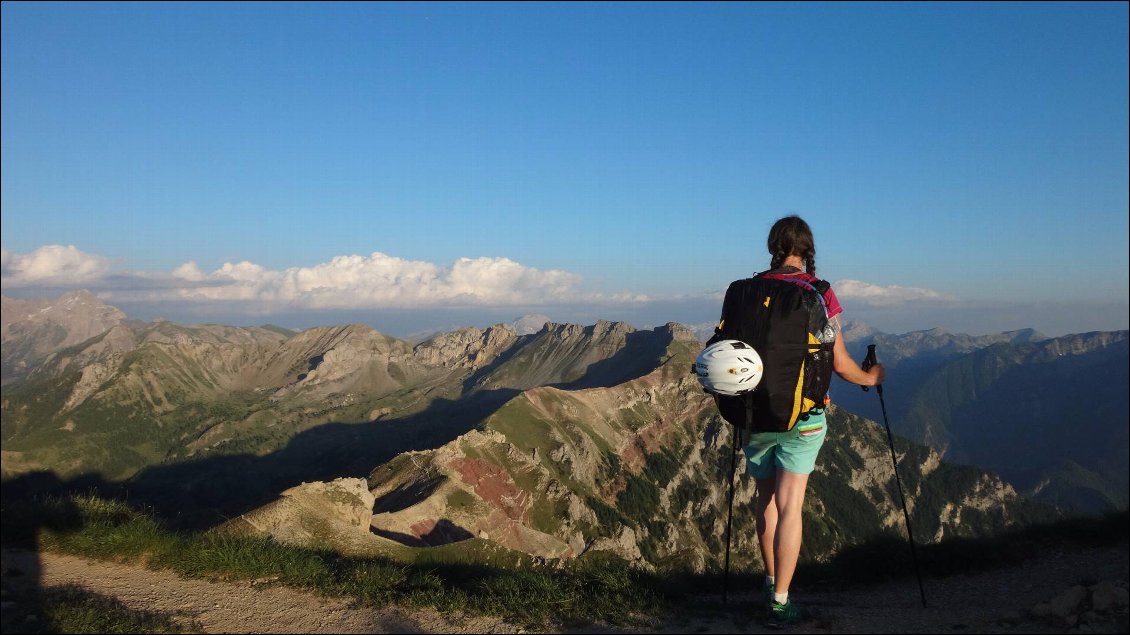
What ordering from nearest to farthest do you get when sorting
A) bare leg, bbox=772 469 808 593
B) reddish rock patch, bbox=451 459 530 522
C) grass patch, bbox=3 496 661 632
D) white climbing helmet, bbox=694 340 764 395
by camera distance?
1. white climbing helmet, bbox=694 340 764 395
2. bare leg, bbox=772 469 808 593
3. grass patch, bbox=3 496 661 632
4. reddish rock patch, bbox=451 459 530 522

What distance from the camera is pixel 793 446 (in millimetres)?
7836

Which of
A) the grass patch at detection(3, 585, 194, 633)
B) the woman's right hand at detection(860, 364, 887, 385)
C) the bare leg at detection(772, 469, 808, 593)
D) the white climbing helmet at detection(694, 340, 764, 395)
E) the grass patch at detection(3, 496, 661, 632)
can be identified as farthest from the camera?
the grass patch at detection(3, 496, 661, 632)

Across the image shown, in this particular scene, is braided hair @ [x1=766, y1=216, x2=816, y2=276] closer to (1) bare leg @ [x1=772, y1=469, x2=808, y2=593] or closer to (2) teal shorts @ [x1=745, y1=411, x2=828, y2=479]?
(2) teal shorts @ [x1=745, y1=411, x2=828, y2=479]

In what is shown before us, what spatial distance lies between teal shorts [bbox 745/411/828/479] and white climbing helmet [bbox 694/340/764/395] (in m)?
1.04

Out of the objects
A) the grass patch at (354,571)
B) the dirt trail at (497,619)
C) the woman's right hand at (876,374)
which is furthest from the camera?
the grass patch at (354,571)

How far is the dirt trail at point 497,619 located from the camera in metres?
8.13

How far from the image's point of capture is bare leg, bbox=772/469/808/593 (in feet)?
25.4

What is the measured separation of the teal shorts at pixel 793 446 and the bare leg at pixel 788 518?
142 mm

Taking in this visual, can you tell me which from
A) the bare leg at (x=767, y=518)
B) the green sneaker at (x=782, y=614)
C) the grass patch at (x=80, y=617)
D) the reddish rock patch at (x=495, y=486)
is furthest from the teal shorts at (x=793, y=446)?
the reddish rock patch at (x=495, y=486)

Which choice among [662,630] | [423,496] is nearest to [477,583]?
[662,630]

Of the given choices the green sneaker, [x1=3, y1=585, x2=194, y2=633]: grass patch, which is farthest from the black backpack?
[x1=3, y1=585, x2=194, y2=633]: grass patch

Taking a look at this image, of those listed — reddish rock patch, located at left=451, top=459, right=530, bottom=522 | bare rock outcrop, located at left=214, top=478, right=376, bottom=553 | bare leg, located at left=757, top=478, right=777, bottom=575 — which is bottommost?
reddish rock patch, located at left=451, top=459, right=530, bottom=522

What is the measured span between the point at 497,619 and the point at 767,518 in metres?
4.18

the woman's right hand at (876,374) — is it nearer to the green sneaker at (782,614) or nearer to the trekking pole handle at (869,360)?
the trekking pole handle at (869,360)
